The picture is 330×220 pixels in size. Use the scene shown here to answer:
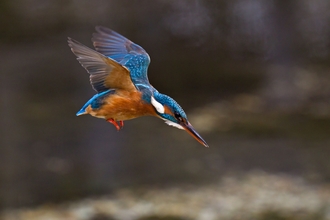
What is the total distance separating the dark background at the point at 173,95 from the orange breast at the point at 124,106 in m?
3.12

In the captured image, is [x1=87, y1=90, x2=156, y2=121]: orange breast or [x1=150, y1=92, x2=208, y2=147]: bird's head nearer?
[x1=150, y1=92, x2=208, y2=147]: bird's head

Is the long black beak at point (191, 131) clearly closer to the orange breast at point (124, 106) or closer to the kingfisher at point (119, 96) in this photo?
the kingfisher at point (119, 96)

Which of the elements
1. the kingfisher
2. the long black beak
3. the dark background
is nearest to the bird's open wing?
the kingfisher

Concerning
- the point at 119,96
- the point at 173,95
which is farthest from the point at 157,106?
the point at 173,95

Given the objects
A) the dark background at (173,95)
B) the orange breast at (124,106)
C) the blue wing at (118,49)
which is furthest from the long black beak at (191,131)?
the dark background at (173,95)

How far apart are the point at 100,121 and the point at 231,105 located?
1.54 m

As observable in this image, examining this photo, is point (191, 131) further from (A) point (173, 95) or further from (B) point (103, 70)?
(A) point (173, 95)

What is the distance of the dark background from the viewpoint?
5348mm

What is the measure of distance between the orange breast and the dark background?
10.3 ft

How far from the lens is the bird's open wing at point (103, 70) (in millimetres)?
1700

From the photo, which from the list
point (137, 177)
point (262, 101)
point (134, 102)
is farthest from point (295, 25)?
point (134, 102)

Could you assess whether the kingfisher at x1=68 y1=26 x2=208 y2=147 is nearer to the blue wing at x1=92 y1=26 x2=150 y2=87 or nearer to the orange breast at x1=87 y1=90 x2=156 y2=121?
the orange breast at x1=87 y1=90 x2=156 y2=121

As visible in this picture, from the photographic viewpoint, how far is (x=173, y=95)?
6637 mm

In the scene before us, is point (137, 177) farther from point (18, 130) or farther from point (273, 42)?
point (273, 42)
